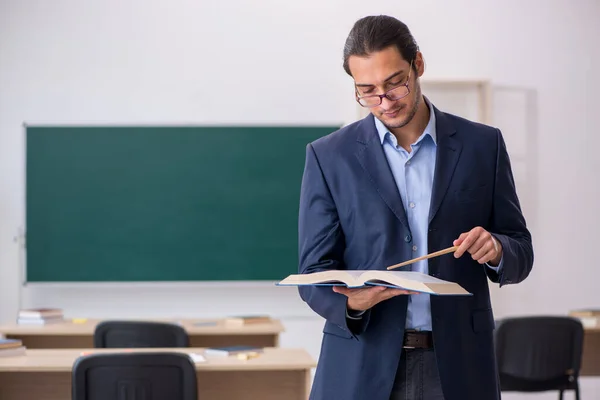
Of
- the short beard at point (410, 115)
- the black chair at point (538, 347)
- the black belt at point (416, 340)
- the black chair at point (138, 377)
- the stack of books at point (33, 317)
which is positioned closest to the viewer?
the black belt at point (416, 340)

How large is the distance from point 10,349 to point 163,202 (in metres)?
2.37

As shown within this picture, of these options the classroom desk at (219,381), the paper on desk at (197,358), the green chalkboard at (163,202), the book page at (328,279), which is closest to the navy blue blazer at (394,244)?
the book page at (328,279)

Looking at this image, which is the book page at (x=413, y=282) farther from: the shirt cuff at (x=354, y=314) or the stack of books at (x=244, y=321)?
the stack of books at (x=244, y=321)

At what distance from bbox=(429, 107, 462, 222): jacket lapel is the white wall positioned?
13.7ft

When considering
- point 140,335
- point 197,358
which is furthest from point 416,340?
point 140,335

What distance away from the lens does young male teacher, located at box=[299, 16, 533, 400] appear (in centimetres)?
160

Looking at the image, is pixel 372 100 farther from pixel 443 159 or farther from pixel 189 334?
pixel 189 334

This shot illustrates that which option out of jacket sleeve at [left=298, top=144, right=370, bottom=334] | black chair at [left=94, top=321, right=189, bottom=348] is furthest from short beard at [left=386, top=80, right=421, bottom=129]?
black chair at [left=94, top=321, right=189, bottom=348]

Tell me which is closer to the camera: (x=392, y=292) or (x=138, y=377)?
(x=392, y=292)

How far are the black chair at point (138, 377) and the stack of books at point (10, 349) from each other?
2.43 feet

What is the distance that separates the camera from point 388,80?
5.57 ft

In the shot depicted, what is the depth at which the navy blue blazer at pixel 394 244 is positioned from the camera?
1.60m

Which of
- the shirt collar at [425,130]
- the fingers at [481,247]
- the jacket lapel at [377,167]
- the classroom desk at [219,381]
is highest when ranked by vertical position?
the shirt collar at [425,130]

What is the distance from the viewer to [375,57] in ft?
5.56
